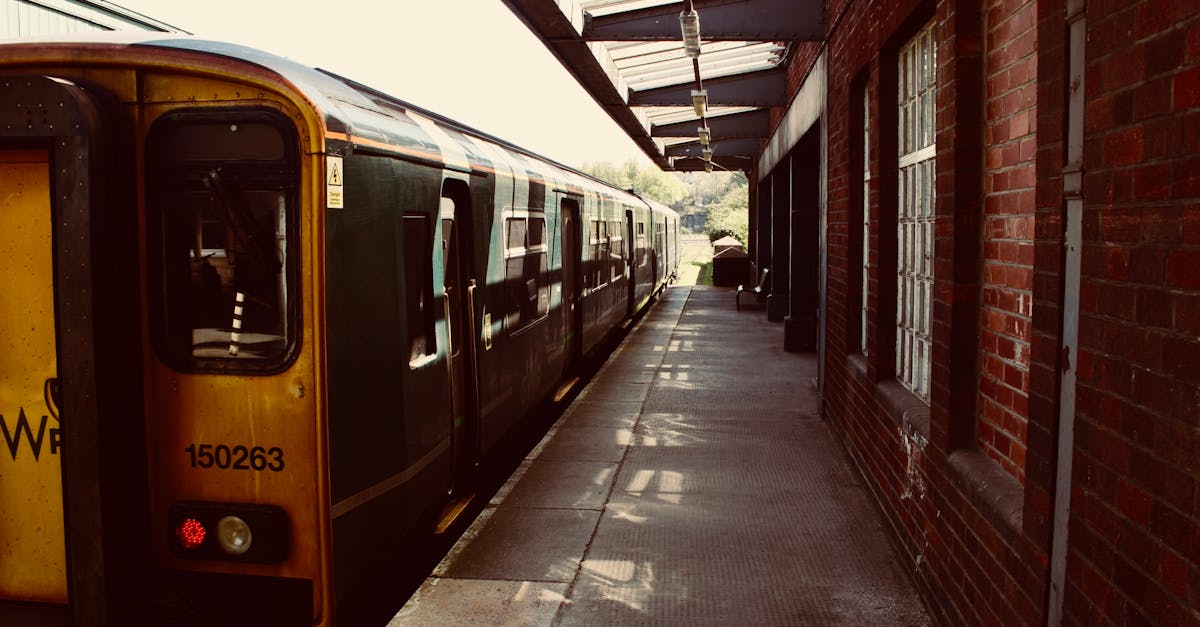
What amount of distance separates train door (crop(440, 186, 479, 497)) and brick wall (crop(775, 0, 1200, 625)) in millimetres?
2422

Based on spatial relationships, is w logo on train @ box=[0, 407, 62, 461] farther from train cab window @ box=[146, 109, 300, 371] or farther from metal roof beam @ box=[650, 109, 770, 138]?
metal roof beam @ box=[650, 109, 770, 138]

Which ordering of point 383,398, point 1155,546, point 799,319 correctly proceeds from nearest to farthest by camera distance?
point 1155,546 → point 383,398 → point 799,319

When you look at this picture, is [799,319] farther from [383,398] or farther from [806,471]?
[383,398]

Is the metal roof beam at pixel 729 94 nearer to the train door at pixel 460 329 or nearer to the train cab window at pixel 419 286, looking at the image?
the train door at pixel 460 329

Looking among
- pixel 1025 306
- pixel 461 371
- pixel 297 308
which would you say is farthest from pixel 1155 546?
pixel 461 371

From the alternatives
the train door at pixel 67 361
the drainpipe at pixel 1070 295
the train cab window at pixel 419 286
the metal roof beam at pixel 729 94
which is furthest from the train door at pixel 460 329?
the metal roof beam at pixel 729 94

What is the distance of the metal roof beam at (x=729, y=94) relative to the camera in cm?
1404

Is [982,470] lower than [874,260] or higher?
lower

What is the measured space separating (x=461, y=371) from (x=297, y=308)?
184 centimetres

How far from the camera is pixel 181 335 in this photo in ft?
11.5

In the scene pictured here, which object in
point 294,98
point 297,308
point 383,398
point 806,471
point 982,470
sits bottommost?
point 806,471

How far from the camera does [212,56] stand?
3445 millimetres

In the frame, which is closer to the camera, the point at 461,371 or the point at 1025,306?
the point at 1025,306

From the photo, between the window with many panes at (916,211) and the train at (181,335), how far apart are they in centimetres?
304
